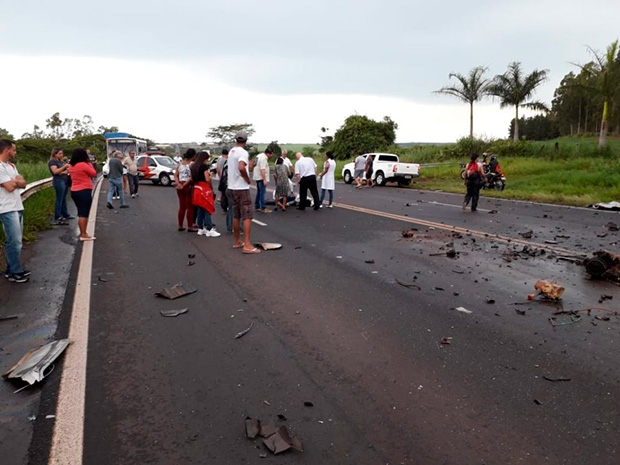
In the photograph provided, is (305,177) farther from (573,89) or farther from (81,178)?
(573,89)

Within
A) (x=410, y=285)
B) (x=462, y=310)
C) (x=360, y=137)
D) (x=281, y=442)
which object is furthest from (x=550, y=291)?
(x=360, y=137)

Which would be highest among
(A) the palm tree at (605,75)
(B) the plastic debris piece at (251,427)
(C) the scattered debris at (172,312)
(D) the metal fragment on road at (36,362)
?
(A) the palm tree at (605,75)

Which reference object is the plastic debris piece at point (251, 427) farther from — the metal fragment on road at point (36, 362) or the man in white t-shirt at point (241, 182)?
the man in white t-shirt at point (241, 182)

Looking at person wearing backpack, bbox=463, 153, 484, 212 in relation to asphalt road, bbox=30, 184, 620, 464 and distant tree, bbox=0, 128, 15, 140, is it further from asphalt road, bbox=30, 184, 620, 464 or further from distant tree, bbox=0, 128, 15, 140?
distant tree, bbox=0, 128, 15, 140

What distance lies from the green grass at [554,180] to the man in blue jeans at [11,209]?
16.4 meters

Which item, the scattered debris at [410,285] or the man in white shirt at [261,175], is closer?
the scattered debris at [410,285]

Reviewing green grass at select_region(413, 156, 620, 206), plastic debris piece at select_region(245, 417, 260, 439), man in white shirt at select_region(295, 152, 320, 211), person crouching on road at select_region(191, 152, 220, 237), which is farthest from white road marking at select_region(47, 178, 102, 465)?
green grass at select_region(413, 156, 620, 206)

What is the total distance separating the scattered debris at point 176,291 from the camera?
6277 millimetres

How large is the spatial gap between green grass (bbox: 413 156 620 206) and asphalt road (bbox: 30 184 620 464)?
11.3 meters

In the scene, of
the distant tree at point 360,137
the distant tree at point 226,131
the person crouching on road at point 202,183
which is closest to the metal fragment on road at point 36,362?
the person crouching on road at point 202,183

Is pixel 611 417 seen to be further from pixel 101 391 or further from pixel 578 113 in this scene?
pixel 578 113

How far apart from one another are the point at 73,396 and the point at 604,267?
6743mm

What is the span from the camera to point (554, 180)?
22953 mm

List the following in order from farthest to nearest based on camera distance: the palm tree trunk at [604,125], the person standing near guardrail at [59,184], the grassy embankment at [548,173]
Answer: the palm tree trunk at [604,125]
the grassy embankment at [548,173]
the person standing near guardrail at [59,184]
